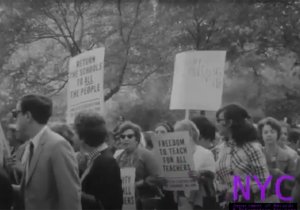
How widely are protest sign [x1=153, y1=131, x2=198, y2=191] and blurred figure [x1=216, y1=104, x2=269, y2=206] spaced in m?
0.71

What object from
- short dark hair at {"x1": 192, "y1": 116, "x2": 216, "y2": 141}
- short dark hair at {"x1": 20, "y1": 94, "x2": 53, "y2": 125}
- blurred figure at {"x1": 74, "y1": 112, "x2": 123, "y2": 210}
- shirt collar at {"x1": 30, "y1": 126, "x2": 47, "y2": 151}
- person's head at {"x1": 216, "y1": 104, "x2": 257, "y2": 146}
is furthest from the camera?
short dark hair at {"x1": 192, "y1": 116, "x2": 216, "y2": 141}

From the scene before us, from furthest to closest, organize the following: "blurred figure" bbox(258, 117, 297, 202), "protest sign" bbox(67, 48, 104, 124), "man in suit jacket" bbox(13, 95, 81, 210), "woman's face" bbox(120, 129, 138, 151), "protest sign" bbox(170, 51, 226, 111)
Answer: "protest sign" bbox(170, 51, 226, 111) < "protest sign" bbox(67, 48, 104, 124) < "woman's face" bbox(120, 129, 138, 151) < "blurred figure" bbox(258, 117, 297, 202) < "man in suit jacket" bbox(13, 95, 81, 210)

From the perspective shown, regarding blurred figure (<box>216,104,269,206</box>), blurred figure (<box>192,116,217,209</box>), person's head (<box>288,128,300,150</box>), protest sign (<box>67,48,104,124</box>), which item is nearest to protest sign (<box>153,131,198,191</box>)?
blurred figure (<box>192,116,217,209</box>)

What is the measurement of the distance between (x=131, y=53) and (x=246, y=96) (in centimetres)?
403

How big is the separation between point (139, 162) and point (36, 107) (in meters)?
2.05

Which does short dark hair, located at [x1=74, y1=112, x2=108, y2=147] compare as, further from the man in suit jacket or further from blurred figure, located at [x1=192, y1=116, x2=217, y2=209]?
blurred figure, located at [x1=192, y1=116, x2=217, y2=209]

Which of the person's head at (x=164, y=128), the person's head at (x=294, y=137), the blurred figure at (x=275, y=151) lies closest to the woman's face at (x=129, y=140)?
the person's head at (x=164, y=128)

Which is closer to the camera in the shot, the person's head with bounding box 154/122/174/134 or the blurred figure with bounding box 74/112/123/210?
the blurred figure with bounding box 74/112/123/210

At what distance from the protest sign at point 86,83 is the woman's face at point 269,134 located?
1.66m

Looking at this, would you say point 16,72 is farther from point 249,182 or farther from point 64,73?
point 249,182

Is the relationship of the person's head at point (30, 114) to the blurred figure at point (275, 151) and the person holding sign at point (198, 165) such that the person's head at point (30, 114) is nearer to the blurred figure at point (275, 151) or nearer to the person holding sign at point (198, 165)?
the person holding sign at point (198, 165)

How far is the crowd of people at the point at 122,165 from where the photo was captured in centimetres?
401

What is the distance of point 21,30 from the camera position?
63.6 ft

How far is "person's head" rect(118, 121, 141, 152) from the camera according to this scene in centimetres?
615
